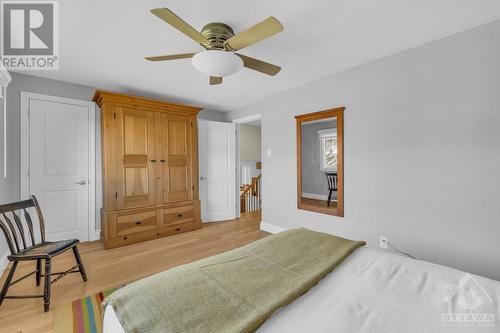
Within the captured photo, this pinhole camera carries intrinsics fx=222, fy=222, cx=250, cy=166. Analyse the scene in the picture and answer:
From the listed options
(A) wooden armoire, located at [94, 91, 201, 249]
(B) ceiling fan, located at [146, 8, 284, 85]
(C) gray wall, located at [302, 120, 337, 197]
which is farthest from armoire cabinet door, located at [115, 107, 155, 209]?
(C) gray wall, located at [302, 120, 337, 197]

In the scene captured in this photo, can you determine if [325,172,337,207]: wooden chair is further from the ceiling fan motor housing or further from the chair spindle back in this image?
the chair spindle back

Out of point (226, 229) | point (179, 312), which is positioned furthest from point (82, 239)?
point (179, 312)

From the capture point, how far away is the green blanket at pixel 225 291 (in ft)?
2.87

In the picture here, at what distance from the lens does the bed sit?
2.76 feet

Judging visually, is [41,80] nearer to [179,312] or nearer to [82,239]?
[82,239]

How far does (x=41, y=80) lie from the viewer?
304cm

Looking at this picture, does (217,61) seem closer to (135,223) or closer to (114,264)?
(114,264)

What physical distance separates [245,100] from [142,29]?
240 centimetres

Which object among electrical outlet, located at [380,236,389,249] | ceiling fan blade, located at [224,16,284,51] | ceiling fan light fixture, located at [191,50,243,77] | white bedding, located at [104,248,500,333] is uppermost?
ceiling fan blade, located at [224,16,284,51]

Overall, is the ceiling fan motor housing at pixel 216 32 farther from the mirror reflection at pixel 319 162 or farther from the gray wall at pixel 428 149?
the mirror reflection at pixel 319 162

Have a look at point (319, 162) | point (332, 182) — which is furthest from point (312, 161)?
point (332, 182)

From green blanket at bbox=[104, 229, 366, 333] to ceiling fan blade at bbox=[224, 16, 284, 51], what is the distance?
143 cm

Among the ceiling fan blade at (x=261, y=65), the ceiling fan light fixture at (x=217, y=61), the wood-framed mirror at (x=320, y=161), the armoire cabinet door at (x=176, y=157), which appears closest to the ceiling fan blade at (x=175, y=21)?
the ceiling fan light fixture at (x=217, y=61)

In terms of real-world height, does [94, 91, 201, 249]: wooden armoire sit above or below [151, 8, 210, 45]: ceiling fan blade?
below
